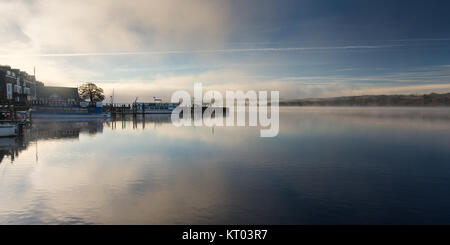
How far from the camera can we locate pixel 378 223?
8922 millimetres

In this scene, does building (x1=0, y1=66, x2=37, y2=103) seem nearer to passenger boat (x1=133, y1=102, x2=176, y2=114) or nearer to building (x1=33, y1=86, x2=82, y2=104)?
building (x1=33, y1=86, x2=82, y2=104)

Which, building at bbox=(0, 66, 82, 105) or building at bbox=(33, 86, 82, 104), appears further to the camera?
building at bbox=(33, 86, 82, 104)

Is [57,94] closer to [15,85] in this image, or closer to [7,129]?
[15,85]

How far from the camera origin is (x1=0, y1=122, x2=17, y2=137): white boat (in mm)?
29516

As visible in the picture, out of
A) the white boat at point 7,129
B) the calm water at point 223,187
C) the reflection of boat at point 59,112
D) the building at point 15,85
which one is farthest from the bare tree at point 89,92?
the calm water at point 223,187

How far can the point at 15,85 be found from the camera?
69.7 meters

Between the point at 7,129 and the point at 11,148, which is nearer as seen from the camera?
the point at 11,148

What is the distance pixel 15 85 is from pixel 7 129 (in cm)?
5035

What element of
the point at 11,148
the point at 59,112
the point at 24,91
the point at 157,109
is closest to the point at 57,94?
the point at 24,91

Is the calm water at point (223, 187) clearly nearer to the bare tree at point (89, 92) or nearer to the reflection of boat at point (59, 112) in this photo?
the reflection of boat at point (59, 112)

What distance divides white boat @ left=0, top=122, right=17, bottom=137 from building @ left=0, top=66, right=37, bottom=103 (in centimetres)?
3693

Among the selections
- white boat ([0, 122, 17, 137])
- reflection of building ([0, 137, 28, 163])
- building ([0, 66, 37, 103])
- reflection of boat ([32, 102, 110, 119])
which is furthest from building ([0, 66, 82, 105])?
reflection of building ([0, 137, 28, 163])
